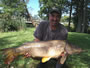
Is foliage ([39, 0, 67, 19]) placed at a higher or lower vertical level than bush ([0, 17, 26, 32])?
higher

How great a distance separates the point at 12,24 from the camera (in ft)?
46.3

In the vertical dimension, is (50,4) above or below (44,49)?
above

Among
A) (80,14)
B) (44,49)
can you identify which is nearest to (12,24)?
(44,49)

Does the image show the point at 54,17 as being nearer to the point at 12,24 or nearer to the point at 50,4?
the point at 12,24

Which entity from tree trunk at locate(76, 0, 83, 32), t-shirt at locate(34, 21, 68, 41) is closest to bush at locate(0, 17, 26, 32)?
t-shirt at locate(34, 21, 68, 41)

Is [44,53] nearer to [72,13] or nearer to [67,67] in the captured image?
[67,67]

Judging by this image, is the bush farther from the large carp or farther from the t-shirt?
the large carp

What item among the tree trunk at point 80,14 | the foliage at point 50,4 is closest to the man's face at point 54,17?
the tree trunk at point 80,14

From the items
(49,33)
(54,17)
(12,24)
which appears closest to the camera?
(54,17)

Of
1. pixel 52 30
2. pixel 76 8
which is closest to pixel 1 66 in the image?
pixel 52 30

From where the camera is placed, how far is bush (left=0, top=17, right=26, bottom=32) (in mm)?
13352

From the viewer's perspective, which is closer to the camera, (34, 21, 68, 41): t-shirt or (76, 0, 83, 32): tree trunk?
(34, 21, 68, 41): t-shirt

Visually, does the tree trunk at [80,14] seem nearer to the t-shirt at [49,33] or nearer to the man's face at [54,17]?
the t-shirt at [49,33]

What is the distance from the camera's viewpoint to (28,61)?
3.91 m
